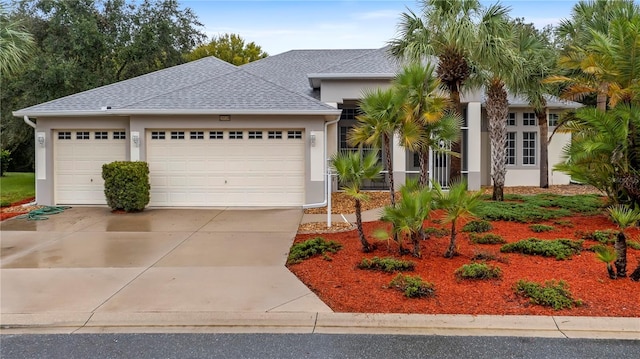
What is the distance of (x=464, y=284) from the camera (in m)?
5.86

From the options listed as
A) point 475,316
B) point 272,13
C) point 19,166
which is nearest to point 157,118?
point 272,13

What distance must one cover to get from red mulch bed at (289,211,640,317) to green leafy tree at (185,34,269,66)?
29.8 metres

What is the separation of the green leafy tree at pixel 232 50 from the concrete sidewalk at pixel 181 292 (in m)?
26.8

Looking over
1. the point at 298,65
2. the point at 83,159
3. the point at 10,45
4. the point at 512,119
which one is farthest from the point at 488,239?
the point at 298,65

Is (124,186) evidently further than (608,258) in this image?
Yes

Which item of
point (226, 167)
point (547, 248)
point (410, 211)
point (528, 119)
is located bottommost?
point (547, 248)

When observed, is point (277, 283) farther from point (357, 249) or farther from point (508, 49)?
point (508, 49)

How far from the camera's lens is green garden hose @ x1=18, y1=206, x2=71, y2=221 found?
11.7 m

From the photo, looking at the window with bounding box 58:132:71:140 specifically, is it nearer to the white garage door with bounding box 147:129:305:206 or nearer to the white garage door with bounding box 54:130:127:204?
the white garage door with bounding box 54:130:127:204

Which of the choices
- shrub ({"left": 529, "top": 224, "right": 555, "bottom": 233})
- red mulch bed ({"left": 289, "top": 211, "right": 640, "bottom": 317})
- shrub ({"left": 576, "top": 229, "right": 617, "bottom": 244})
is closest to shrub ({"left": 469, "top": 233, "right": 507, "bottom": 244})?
red mulch bed ({"left": 289, "top": 211, "right": 640, "bottom": 317})

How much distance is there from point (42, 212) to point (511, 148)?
644 inches

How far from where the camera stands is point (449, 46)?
37.3 feet

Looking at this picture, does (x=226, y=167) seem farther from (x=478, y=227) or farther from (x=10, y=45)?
(x=478, y=227)

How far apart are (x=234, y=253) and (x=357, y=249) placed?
84.8 inches
